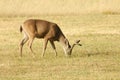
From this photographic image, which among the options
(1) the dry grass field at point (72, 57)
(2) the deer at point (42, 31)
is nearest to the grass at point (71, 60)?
(1) the dry grass field at point (72, 57)

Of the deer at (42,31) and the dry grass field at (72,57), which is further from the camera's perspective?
the deer at (42,31)

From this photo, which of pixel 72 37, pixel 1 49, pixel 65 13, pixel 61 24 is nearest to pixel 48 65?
pixel 1 49

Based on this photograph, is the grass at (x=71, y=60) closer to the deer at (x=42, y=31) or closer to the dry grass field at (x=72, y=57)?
the dry grass field at (x=72, y=57)

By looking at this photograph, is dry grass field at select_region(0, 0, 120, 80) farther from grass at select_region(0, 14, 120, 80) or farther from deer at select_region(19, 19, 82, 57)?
deer at select_region(19, 19, 82, 57)

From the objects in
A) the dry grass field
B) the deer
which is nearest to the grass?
the dry grass field

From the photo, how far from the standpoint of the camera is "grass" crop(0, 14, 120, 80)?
632 inches

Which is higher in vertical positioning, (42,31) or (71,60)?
(42,31)

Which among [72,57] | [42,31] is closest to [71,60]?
[72,57]

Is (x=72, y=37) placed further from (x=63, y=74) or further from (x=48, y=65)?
(x=63, y=74)

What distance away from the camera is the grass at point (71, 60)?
632 inches

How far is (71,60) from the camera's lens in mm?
19203

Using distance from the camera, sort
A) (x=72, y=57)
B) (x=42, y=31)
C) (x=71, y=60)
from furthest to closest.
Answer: (x=42, y=31) → (x=72, y=57) → (x=71, y=60)

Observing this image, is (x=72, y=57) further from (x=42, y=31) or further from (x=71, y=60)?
(x=42, y=31)

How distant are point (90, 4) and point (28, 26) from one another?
27.5 meters
